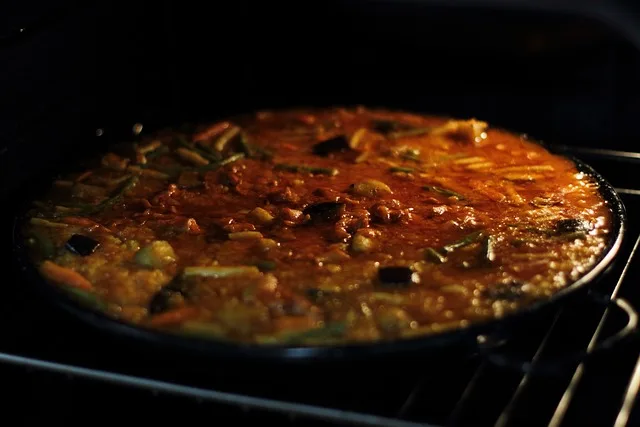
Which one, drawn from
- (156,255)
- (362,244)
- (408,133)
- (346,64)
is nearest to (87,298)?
(156,255)

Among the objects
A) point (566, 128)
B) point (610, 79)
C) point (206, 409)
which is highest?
point (610, 79)

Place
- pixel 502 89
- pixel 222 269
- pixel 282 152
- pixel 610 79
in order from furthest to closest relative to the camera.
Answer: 1. pixel 502 89
2. pixel 610 79
3. pixel 282 152
4. pixel 222 269

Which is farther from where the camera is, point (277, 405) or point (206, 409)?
point (206, 409)

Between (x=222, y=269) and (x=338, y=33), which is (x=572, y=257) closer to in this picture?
(x=222, y=269)

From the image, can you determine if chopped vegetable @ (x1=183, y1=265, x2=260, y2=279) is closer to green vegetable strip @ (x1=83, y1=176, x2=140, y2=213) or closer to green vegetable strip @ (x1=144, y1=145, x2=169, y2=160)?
green vegetable strip @ (x1=83, y1=176, x2=140, y2=213)

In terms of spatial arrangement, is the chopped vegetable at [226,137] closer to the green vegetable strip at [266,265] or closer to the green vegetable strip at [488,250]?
the green vegetable strip at [266,265]

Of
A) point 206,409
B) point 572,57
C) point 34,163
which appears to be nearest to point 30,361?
point 206,409

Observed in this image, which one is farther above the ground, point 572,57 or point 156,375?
point 572,57

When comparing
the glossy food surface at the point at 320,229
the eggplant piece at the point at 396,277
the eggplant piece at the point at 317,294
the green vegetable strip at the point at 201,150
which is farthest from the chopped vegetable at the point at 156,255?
the green vegetable strip at the point at 201,150
